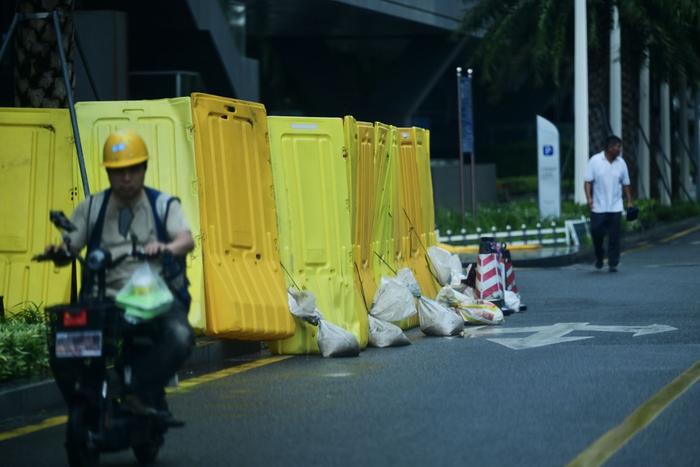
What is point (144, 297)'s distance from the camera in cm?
751

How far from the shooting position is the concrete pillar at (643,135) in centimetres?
4069

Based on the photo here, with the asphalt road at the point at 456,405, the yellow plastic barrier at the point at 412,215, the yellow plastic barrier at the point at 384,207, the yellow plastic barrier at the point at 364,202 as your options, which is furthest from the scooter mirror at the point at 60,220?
the yellow plastic barrier at the point at 412,215

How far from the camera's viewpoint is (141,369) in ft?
24.8

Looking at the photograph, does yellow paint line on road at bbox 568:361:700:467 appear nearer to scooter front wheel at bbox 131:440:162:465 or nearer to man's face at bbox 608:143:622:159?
scooter front wheel at bbox 131:440:162:465

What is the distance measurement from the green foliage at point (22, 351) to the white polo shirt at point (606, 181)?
11.2 m

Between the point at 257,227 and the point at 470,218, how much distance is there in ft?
59.3

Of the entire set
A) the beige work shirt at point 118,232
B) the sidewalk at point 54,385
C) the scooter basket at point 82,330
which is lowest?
the sidewalk at point 54,385

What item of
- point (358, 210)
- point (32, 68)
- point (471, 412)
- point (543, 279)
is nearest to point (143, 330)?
point (471, 412)

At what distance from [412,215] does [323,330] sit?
168 inches

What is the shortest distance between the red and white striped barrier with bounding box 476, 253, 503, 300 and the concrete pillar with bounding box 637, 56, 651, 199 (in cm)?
2401

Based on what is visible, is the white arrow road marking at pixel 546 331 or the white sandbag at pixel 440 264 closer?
the white arrow road marking at pixel 546 331

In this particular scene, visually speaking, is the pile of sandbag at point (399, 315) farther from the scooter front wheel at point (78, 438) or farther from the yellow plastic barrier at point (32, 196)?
the scooter front wheel at point (78, 438)

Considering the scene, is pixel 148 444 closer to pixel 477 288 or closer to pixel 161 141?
pixel 161 141

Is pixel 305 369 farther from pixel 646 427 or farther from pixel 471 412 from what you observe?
pixel 646 427
